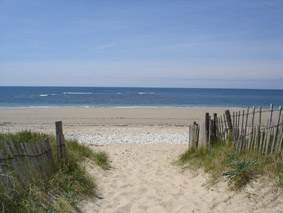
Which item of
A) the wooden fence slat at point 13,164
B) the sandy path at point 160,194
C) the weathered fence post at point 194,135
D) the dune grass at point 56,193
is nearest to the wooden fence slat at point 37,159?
the dune grass at point 56,193

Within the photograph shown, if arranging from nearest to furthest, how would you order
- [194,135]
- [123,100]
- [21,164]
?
1. [21,164]
2. [194,135]
3. [123,100]

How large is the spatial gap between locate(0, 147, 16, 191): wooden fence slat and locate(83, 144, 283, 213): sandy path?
1.34m

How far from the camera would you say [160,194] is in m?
5.39

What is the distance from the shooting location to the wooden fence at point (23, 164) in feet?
12.0

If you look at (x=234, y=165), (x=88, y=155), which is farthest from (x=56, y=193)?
(x=234, y=165)

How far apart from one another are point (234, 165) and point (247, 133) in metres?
1.31

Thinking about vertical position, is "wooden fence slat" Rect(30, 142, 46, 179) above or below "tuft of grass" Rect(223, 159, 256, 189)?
above

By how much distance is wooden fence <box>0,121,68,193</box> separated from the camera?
12.0 feet

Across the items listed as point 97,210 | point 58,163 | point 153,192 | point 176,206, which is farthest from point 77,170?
point 176,206

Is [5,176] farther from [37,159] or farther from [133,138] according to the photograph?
[133,138]

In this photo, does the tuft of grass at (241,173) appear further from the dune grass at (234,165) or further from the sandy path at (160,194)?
the sandy path at (160,194)

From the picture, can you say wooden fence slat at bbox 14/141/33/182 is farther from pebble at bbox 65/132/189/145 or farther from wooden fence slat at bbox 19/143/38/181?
pebble at bbox 65/132/189/145

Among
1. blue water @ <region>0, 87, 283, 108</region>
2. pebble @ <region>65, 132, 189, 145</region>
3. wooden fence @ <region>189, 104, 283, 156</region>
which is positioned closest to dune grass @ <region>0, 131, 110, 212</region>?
wooden fence @ <region>189, 104, 283, 156</region>

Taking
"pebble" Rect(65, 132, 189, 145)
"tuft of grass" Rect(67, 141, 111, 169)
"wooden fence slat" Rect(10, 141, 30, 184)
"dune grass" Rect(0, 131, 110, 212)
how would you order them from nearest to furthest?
"dune grass" Rect(0, 131, 110, 212) < "wooden fence slat" Rect(10, 141, 30, 184) < "tuft of grass" Rect(67, 141, 111, 169) < "pebble" Rect(65, 132, 189, 145)
